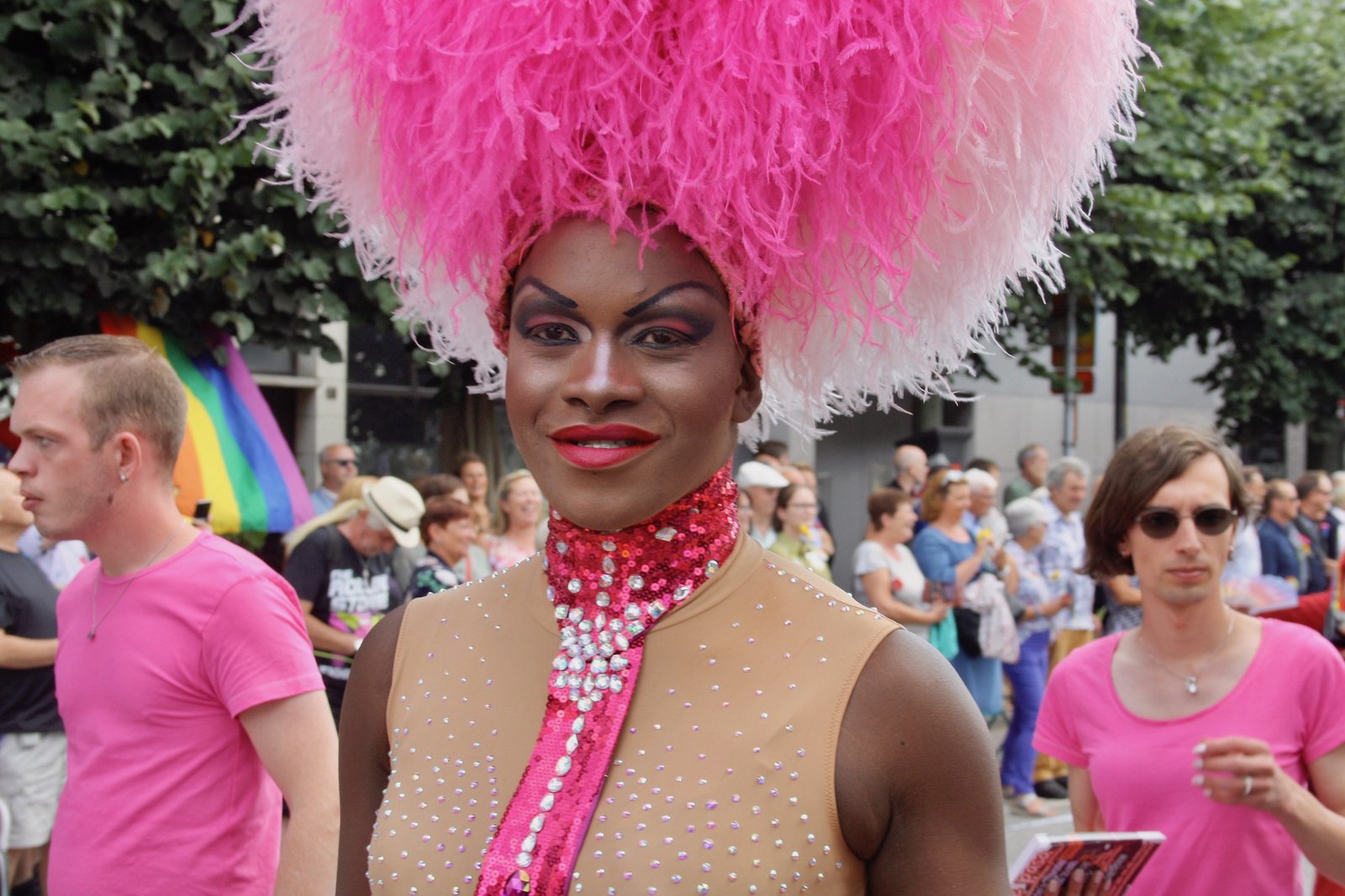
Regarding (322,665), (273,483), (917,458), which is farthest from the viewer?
(917,458)

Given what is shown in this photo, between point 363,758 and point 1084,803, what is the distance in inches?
62.7

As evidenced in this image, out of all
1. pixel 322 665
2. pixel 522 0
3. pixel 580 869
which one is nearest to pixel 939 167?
pixel 522 0

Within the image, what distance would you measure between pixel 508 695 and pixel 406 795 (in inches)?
7.2

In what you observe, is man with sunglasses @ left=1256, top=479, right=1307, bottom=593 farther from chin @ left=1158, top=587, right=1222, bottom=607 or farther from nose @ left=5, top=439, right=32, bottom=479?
nose @ left=5, top=439, right=32, bottom=479

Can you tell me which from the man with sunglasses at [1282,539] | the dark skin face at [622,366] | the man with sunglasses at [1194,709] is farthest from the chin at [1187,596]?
the man with sunglasses at [1282,539]

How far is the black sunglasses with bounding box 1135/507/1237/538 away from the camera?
2752 mm

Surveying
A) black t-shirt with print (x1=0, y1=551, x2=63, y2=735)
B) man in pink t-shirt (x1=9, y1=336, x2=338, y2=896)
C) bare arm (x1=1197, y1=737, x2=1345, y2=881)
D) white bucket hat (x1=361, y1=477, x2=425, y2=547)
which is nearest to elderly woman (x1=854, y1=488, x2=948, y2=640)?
white bucket hat (x1=361, y1=477, x2=425, y2=547)

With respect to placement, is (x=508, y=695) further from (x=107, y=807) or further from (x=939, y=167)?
(x=107, y=807)

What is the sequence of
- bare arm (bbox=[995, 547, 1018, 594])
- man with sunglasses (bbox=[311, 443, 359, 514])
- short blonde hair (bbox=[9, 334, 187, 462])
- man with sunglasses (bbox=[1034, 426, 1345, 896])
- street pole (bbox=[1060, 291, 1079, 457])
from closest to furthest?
man with sunglasses (bbox=[1034, 426, 1345, 896]), short blonde hair (bbox=[9, 334, 187, 462]), bare arm (bbox=[995, 547, 1018, 594]), man with sunglasses (bbox=[311, 443, 359, 514]), street pole (bbox=[1060, 291, 1079, 457])

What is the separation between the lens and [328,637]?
5.26m

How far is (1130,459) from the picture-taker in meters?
2.88

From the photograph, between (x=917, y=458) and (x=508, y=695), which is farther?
(x=917, y=458)

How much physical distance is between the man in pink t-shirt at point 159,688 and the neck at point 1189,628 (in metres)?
1.70

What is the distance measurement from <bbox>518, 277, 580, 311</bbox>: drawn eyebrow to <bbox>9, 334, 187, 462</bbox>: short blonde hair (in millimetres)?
1466
